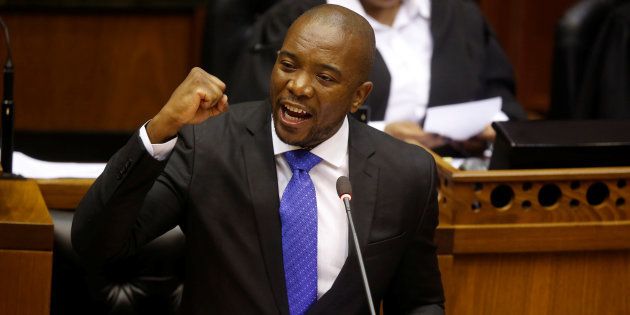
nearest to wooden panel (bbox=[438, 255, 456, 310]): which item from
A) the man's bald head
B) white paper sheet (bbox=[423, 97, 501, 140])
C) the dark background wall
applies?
the man's bald head

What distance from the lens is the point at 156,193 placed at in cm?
194

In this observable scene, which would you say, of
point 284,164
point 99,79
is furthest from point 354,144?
point 99,79

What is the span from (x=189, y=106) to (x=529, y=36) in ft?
11.3

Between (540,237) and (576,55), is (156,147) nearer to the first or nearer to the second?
(540,237)

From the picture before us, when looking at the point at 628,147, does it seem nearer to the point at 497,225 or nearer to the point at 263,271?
the point at 497,225

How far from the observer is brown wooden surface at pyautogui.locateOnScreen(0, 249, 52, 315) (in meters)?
2.09

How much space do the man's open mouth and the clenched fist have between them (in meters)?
0.14

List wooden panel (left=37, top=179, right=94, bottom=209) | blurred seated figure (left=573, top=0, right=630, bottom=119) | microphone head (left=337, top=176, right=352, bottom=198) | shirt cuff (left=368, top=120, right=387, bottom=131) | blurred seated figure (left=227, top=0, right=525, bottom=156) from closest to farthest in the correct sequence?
microphone head (left=337, top=176, right=352, bottom=198)
wooden panel (left=37, top=179, right=94, bottom=209)
shirt cuff (left=368, top=120, right=387, bottom=131)
blurred seated figure (left=227, top=0, right=525, bottom=156)
blurred seated figure (left=573, top=0, right=630, bottom=119)

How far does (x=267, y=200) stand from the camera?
6.51ft

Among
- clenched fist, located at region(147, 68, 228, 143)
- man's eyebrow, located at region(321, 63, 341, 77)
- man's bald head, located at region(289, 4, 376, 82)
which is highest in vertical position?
man's bald head, located at region(289, 4, 376, 82)

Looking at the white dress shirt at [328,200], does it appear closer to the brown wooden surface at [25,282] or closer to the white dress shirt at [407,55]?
the brown wooden surface at [25,282]

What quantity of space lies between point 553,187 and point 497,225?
158 millimetres

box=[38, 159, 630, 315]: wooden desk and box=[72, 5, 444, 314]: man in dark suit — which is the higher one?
box=[72, 5, 444, 314]: man in dark suit

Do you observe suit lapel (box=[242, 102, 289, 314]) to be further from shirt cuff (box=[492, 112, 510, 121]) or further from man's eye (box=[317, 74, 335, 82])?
shirt cuff (box=[492, 112, 510, 121])
